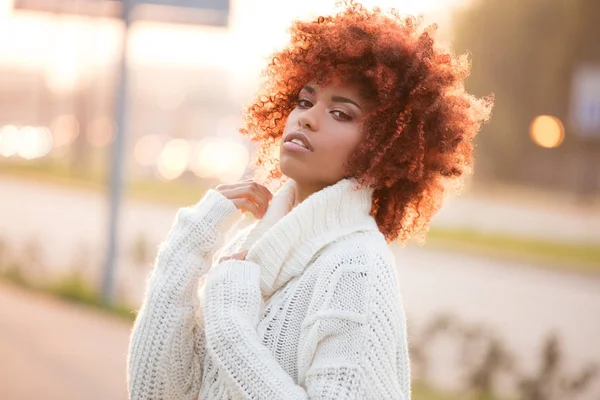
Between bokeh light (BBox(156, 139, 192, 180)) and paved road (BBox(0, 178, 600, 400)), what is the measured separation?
37.3 ft

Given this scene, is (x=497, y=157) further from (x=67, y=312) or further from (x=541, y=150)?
(x=67, y=312)

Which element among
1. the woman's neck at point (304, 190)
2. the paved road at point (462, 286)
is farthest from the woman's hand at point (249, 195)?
the paved road at point (462, 286)

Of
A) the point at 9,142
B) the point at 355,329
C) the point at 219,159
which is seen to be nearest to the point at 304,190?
the point at 355,329

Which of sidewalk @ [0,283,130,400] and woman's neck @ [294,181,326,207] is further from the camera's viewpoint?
sidewalk @ [0,283,130,400]

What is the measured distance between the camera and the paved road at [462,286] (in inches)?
336

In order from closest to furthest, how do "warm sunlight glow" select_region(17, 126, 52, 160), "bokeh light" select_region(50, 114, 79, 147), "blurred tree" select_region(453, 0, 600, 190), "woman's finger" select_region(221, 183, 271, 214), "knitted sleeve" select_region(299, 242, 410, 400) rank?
"knitted sleeve" select_region(299, 242, 410, 400)
"woman's finger" select_region(221, 183, 271, 214)
"blurred tree" select_region(453, 0, 600, 190)
"warm sunlight glow" select_region(17, 126, 52, 160)
"bokeh light" select_region(50, 114, 79, 147)

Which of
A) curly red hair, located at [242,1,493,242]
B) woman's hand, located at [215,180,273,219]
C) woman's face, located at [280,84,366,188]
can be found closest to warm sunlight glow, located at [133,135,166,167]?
woman's hand, located at [215,180,273,219]

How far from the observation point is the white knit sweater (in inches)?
90.4

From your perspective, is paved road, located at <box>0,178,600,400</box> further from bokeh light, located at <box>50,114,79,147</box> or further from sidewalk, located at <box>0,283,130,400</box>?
bokeh light, located at <box>50,114,79,147</box>

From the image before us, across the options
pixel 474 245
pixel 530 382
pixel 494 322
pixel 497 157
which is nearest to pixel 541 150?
pixel 497 157

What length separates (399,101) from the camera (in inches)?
98.9

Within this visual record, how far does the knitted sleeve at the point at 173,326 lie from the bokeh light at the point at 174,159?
1080 inches

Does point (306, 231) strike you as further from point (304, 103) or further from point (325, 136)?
point (304, 103)

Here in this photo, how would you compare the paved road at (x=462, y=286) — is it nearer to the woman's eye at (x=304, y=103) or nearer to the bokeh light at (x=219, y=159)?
the woman's eye at (x=304, y=103)
